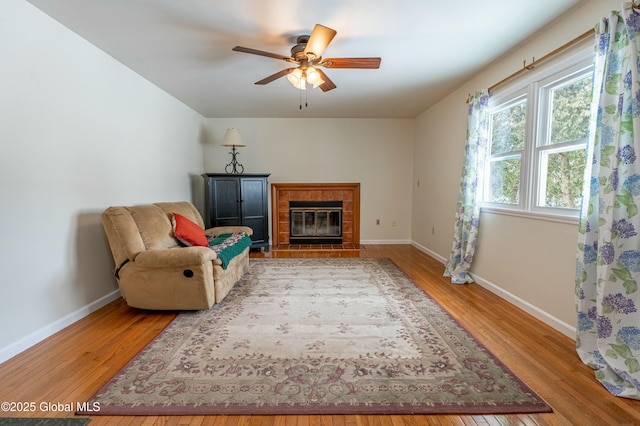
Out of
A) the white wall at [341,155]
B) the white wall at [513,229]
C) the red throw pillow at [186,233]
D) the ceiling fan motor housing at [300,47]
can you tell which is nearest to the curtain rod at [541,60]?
the white wall at [513,229]

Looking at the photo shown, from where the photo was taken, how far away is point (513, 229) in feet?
8.98

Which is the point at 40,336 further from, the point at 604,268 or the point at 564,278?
the point at 564,278

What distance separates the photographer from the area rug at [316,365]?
146 centimetres

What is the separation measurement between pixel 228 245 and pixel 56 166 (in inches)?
59.2

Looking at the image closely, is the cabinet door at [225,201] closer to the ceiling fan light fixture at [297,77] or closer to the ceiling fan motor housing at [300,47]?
the ceiling fan light fixture at [297,77]

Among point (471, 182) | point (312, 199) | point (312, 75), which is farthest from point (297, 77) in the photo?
point (312, 199)

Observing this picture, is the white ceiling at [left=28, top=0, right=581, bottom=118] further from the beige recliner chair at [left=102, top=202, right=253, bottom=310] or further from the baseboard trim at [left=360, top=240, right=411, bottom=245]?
the baseboard trim at [left=360, top=240, right=411, bottom=245]

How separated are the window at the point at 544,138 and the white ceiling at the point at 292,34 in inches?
17.0

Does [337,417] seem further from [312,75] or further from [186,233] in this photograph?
[312,75]

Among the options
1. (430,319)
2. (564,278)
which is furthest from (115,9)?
(564,278)

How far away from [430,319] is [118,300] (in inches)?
117

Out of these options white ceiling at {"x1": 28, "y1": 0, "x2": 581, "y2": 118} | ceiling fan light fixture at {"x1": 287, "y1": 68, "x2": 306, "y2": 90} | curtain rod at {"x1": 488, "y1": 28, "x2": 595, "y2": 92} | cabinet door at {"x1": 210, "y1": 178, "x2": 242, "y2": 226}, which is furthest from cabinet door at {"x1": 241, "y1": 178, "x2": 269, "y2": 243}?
curtain rod at {"x1": 488, "y1": 28, "x2": 595, "y2": 92}

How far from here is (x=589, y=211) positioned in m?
1.81

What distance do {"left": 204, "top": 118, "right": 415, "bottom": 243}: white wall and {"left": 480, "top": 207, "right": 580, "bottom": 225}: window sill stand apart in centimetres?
241
